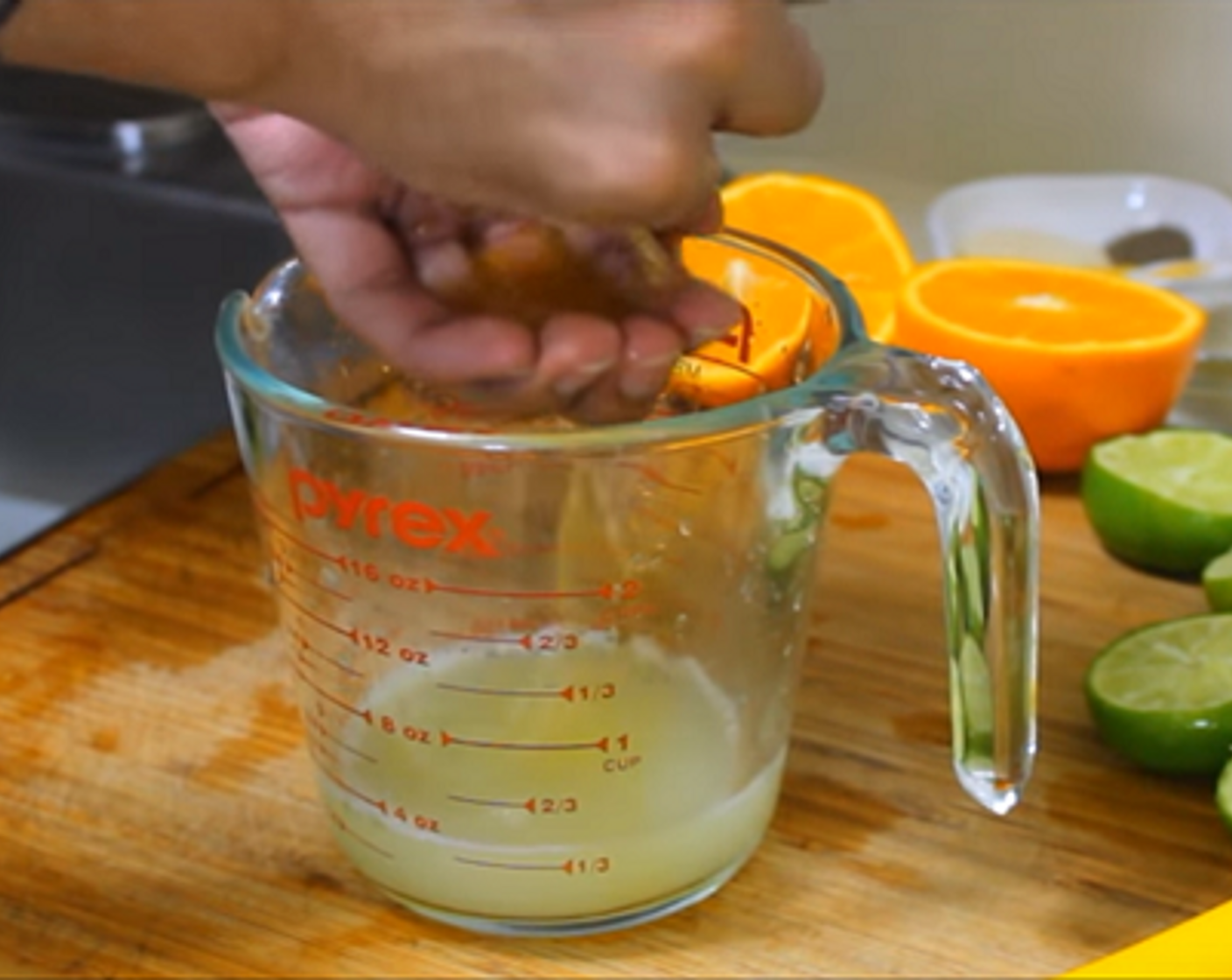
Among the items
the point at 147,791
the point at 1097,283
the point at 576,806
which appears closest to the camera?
the point at 576,806

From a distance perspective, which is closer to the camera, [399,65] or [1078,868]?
[399,65]

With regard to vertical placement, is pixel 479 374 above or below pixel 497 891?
above

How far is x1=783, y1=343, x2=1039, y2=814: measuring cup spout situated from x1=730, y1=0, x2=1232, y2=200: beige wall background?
Result: 2.37 ft

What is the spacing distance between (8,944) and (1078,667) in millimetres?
450

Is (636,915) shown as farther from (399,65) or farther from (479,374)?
(399,65)

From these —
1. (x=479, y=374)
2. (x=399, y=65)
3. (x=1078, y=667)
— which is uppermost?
(x=399, y=65)

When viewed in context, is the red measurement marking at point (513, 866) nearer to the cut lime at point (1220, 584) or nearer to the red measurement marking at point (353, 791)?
the red measurement marking at point (353, 791)

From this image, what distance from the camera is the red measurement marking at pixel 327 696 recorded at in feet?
1.99

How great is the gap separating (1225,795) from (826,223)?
0.49 metres

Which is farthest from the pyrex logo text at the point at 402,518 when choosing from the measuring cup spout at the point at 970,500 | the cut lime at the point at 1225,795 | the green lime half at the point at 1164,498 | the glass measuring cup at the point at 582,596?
the green lime half at the point at 1164,498

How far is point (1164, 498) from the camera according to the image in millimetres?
842

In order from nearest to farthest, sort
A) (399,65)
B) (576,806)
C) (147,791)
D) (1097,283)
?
1. (399,65)
2. (576,806)
3. (147,791)
4. (1097,283)

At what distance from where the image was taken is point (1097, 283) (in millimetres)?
1011

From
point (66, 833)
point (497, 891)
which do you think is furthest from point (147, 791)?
point (497, 891)
